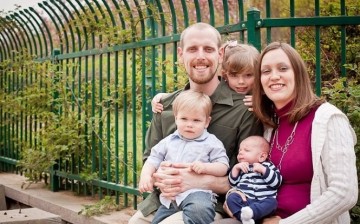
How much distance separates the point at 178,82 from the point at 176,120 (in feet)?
5.02

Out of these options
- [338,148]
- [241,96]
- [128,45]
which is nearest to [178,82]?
[128,45]

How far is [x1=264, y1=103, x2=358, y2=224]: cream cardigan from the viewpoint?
316 centimetres

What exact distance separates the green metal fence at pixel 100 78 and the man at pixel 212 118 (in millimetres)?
587

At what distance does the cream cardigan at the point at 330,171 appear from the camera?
3.16 m

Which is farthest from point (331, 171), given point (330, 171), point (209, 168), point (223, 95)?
point (223, 95)

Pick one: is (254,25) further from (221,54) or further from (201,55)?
(201,55)

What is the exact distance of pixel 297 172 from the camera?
11.0 feet

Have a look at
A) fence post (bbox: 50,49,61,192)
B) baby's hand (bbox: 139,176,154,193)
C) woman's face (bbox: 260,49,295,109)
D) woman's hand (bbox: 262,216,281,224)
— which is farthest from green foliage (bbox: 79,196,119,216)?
woman's face (bbox: 260,49,295,109)

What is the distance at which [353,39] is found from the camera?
5559 millimetres

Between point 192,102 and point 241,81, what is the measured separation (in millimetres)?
467

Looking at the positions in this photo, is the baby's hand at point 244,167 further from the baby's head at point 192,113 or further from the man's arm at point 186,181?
the baby's head at point 192,113

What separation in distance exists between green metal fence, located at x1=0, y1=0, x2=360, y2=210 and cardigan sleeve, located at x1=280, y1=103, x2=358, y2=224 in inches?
47.9

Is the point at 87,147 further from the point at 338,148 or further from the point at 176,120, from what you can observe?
the point at 338,148

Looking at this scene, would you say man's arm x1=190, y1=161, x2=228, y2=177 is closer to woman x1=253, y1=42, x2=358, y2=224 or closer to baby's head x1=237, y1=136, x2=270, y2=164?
baby's head x1=237, y1=136, x2=270, y2=164
